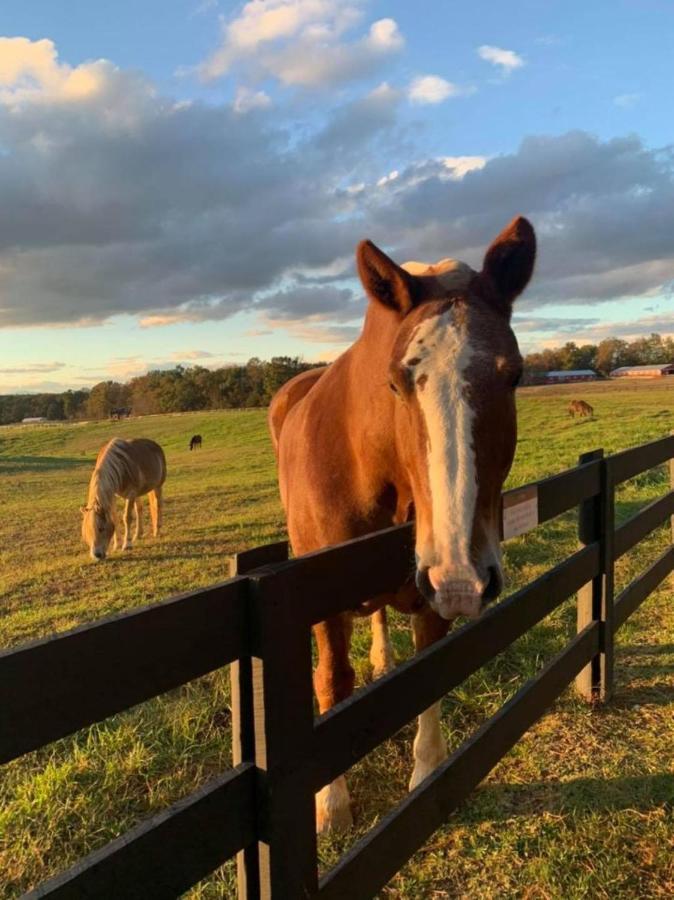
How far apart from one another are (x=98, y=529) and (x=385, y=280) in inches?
349

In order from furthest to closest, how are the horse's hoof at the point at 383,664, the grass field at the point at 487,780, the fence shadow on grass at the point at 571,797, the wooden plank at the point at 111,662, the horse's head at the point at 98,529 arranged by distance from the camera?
the horse's head at the point at 98,529
the horse's hoof at the point at 383,664
the fence shadow on grass at the point at 571,797
the grass field at the point at 487,780
the wooden plank at the point at 111,662

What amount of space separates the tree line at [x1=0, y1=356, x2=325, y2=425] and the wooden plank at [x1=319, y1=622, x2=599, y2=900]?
4762cm

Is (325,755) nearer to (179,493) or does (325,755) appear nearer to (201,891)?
(201,891)

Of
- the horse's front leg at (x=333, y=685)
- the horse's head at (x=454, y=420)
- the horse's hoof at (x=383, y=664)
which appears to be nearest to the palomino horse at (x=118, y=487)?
the horse's hoof at (x=383, y=664)

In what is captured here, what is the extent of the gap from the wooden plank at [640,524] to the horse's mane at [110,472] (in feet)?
27.9

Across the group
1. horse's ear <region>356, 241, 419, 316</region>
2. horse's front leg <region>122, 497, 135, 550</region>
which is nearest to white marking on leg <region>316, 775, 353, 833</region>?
horse's ear <region>356, 241, 419, 316</region>

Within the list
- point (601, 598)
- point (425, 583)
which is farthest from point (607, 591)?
point (425, 583)

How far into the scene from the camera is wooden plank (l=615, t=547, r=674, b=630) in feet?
14.7

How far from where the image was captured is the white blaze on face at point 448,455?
190 centimetres

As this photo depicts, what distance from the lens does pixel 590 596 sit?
4.08m

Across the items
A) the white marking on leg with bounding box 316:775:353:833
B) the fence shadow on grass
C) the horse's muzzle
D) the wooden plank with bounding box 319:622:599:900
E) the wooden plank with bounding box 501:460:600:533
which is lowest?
the fence shadow on grass

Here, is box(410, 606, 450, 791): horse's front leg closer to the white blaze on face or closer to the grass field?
the grass field

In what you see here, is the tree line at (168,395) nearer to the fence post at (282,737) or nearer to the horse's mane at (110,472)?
the horse's mane at (110,472)

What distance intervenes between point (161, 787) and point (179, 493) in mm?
15043
